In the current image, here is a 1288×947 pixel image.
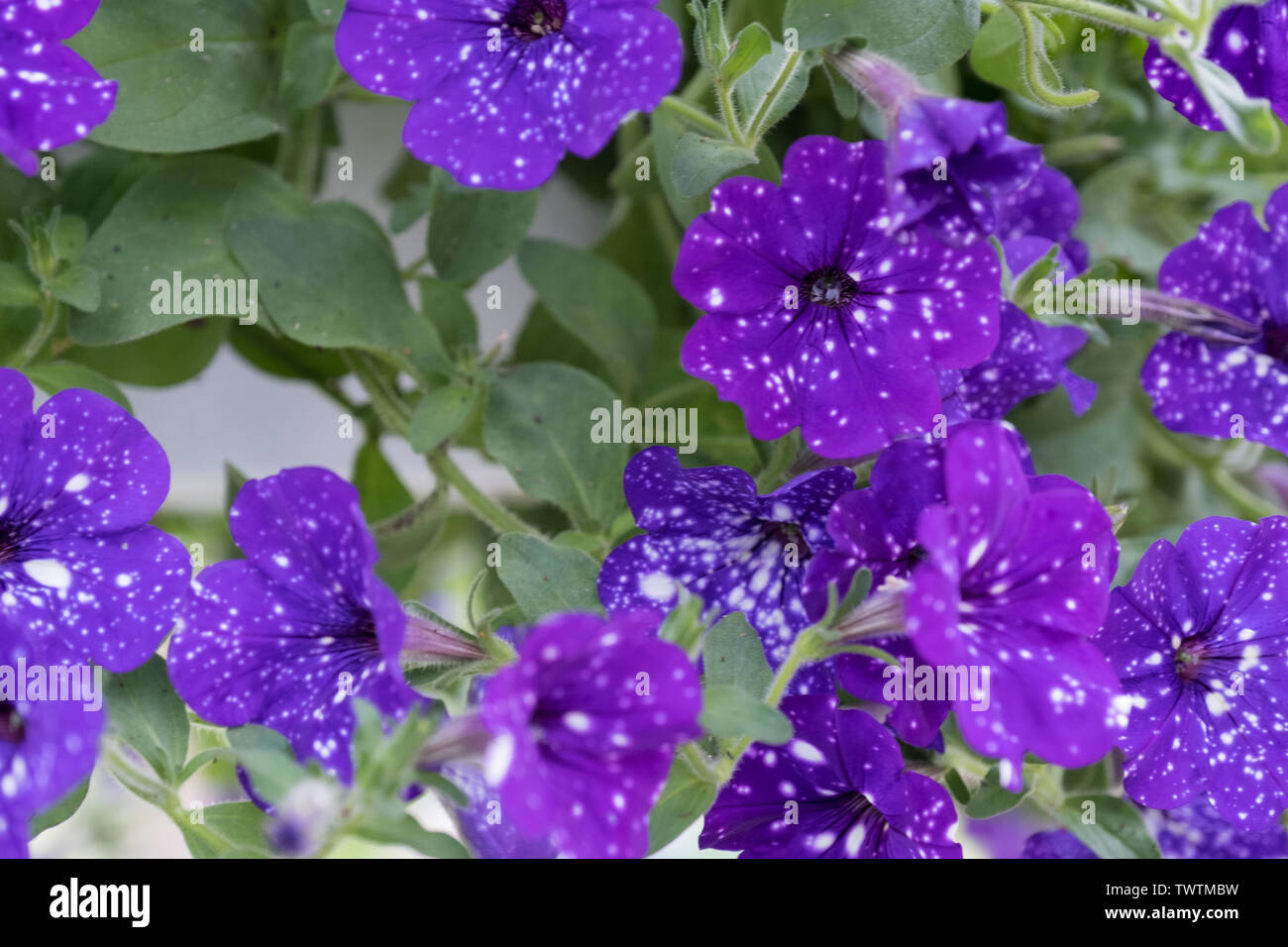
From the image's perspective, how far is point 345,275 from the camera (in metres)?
0.63

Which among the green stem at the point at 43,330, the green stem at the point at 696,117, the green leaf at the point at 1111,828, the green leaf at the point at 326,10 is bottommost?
the green leaf at the point at 1111,828

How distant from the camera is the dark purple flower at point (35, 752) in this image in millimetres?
421

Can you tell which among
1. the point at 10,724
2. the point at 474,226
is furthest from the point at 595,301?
the point at 10,724

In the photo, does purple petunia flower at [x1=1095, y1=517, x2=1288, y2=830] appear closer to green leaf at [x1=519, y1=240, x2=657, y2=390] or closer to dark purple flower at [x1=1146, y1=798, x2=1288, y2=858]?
dark purple flower at [x1=1146, y1=798, x2=1288, y2=858]

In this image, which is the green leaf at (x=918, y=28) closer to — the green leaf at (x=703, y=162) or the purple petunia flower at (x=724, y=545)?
the green leaf at (x=703, y=162)

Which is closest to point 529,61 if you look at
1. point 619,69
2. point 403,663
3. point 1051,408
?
point 619,69

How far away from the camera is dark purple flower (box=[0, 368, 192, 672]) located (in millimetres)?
508

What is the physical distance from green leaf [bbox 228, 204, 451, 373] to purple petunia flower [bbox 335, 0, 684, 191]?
124 millimetres

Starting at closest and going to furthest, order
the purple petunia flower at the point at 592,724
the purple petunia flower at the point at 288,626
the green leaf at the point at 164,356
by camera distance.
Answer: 1. the purple petunia flower at the point at 592,724
2. the purple petunia flower at the point at 288,626
3. the green leaf at the point at 164,356

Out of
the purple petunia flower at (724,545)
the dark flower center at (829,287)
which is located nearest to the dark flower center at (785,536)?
the purple petunia flower at (724,545)

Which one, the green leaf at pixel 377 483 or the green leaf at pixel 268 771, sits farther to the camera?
the green leaf at pixel 377 483

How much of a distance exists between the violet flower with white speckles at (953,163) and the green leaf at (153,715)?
0.40 metres
